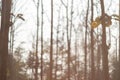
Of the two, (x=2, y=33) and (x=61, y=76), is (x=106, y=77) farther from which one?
(x=61, y=76)

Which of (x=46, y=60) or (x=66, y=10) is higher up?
(x=66, y=10)

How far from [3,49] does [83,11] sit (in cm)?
1551

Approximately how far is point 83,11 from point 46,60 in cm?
1161

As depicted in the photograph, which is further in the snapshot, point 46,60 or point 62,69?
point 46,60

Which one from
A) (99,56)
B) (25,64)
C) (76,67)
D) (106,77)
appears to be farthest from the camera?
(25,64)

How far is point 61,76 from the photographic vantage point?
2798 cm

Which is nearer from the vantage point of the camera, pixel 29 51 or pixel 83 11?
pixel 83 11

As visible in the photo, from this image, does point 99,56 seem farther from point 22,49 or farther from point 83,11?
point 22,49

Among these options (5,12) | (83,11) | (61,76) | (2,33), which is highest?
(83,11)

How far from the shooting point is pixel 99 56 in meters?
23.0

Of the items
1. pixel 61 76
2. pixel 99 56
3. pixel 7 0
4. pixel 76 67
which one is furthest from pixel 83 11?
pixel 7 0

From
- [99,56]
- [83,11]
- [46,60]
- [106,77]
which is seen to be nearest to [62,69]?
[46,60]

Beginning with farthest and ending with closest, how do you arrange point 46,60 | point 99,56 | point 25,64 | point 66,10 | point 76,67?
point 46,60 → point 25,64 → point 76,67 → point 99,56 → point 66,10

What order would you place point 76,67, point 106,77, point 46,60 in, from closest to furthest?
1. point 106,77
2. point 76,67
3. point 46,60
